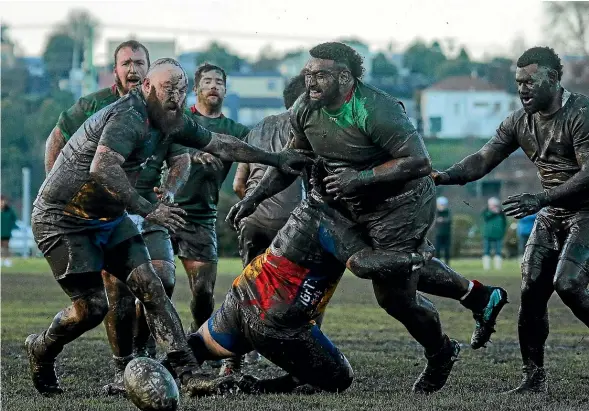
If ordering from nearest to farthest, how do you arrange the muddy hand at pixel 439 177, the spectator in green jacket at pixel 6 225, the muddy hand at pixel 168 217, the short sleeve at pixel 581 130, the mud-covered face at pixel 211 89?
the muddy hand at pixel 168 217
the short sleeve at pixel 581 130
the muddy hand at pixel 439 177
the mud-covered face at pixel 211 89
the spectator in green jacket at pixel 6 225

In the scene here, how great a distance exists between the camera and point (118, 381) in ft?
33.4

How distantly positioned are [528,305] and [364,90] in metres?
2.25

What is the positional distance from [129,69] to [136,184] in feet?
3.21

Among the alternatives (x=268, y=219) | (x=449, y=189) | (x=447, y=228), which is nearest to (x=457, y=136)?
(x=449, y=189)

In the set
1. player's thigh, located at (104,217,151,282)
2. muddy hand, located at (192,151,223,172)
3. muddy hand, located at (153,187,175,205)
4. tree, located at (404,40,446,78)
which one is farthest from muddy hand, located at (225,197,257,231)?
tree, located at (404,40,446,78)

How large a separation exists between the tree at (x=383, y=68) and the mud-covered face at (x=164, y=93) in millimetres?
87952

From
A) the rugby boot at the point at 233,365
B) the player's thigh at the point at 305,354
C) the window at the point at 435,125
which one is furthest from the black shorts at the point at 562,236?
the window at the point at 435,125

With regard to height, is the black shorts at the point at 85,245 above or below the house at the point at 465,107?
above

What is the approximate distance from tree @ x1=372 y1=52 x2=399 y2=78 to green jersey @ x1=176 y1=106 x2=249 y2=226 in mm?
84673

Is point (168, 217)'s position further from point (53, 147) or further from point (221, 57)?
point (221, 57)

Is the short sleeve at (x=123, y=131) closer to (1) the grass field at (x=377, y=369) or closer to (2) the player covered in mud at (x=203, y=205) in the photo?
(1) the grass field at (x=377, y=369)

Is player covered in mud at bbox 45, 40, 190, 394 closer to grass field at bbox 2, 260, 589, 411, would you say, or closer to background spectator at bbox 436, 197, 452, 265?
grass field at bbox 2, 260, 589, 411

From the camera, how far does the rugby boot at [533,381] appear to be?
10195 millimetres

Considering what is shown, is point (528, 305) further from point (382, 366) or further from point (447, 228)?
point (447, 228)
